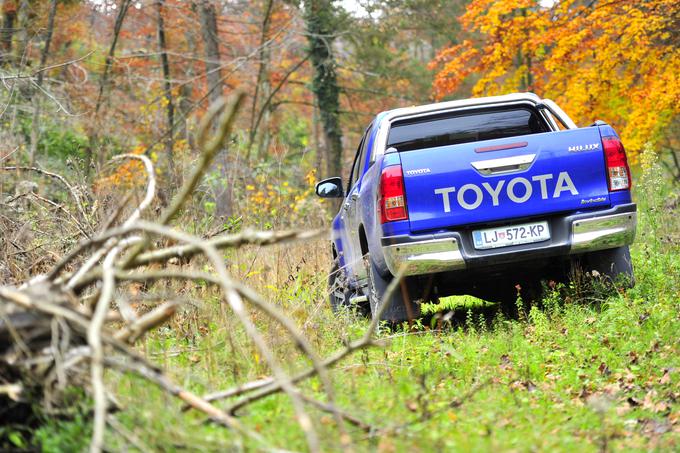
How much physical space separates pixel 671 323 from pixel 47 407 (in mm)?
4582

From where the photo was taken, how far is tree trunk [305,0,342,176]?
22469 millimetres

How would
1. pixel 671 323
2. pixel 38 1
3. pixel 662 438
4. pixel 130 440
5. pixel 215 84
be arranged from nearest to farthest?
pixel 130 440
pixel 662 438
pixel 671 323
pixel 38 1
pixel 215 84

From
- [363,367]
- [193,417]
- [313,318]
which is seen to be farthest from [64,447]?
[313,318]

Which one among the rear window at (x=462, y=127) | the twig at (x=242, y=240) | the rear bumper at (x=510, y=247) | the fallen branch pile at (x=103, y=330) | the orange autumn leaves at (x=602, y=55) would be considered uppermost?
the orange autumn leaves at (x=602, y=55)

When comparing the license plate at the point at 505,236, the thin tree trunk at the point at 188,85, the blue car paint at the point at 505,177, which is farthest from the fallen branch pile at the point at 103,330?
the thin tree trunk at the point at 188,85

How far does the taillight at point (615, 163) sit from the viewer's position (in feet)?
22.7

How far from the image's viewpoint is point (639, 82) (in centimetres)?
1672

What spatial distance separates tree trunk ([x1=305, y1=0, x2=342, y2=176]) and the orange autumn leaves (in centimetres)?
422

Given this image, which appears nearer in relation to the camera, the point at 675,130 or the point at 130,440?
the point at 130,440

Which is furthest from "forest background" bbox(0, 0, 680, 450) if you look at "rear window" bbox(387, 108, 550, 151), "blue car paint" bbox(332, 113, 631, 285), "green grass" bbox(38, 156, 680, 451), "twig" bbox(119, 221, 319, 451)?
"rear window" bbox(387, 108, 550, 151)

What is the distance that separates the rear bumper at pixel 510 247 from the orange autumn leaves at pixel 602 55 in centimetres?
763

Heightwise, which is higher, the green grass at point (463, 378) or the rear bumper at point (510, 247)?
the rear bumper at point (510, 247)

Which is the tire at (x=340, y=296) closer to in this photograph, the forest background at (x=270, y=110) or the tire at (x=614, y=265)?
the forest background at (x=270, y=110)

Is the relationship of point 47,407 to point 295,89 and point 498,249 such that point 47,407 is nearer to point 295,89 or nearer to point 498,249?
point 498,249
